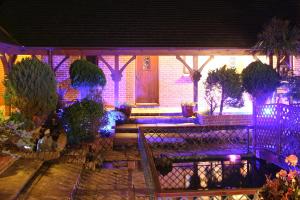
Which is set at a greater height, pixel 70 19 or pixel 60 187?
pixel 70 19

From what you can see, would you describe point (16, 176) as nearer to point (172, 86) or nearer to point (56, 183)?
point (56, 183)

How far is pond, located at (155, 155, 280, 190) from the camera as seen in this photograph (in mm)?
9219

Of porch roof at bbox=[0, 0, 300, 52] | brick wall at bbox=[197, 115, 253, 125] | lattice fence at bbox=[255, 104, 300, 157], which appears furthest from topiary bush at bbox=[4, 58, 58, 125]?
brick wall at bbox=[197, 115, 253, 125]

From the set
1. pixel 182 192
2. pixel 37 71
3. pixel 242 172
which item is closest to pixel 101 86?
pixel 37 71

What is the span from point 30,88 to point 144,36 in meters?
6.43

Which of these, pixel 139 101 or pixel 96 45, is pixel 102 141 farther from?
pixel 139 101

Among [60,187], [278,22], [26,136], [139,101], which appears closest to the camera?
[26,136]

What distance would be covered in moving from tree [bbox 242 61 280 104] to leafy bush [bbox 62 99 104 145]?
4.90 metres

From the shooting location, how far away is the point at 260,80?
13.7m

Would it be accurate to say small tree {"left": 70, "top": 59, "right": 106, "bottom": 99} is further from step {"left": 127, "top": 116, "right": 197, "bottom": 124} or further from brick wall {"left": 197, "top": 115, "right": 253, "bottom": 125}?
brick wall {"left": 197, "top": 115, "right": 253, "bottom": 125}

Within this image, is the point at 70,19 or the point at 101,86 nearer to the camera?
the point at 101,86

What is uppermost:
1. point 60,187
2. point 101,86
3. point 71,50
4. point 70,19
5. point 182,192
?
point 70,19

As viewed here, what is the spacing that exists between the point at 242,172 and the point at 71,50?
8072 mm

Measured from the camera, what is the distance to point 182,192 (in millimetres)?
3568
